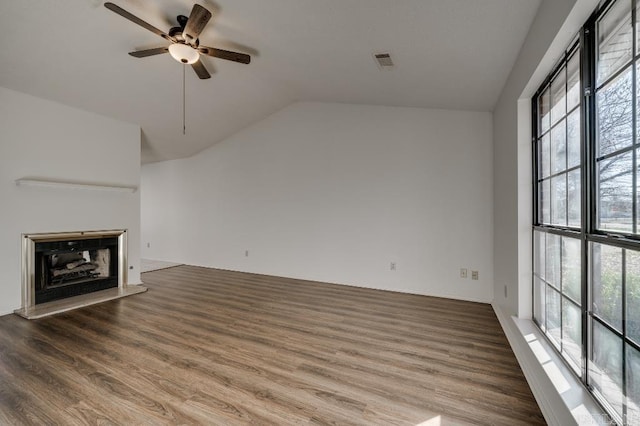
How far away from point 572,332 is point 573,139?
1.14 m

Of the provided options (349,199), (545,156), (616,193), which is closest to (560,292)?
(616,193)

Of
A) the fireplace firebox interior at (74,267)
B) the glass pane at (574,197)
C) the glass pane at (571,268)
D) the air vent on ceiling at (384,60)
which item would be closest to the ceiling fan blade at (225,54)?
the air vent on ceiling at (384,60)

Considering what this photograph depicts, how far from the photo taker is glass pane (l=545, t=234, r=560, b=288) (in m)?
1.97

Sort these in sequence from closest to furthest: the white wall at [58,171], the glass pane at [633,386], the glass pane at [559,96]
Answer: the glass pane at [633,386], the glass pane at [559,96], the white wall at [58,171]

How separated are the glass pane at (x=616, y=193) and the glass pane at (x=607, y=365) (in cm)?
50

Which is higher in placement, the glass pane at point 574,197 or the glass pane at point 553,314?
the glass pane at point 574,197

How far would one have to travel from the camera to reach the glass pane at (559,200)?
188 cm

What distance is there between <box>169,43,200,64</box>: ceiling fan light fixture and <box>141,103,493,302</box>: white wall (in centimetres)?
253

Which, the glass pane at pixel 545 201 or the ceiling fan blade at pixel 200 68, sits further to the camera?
the ceiling fan blade at pixel 200 68

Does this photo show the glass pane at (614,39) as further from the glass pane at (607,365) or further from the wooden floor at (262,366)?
the wooden floor at (262,366)

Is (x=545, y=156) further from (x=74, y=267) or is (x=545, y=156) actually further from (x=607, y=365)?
(x=74, y=267)

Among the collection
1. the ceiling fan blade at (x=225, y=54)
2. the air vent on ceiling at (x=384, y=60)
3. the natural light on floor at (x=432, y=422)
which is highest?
the ceiling fan blade at (x=225, y=54)

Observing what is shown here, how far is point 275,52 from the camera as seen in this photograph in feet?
10.3

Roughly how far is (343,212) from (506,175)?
2.35 m
